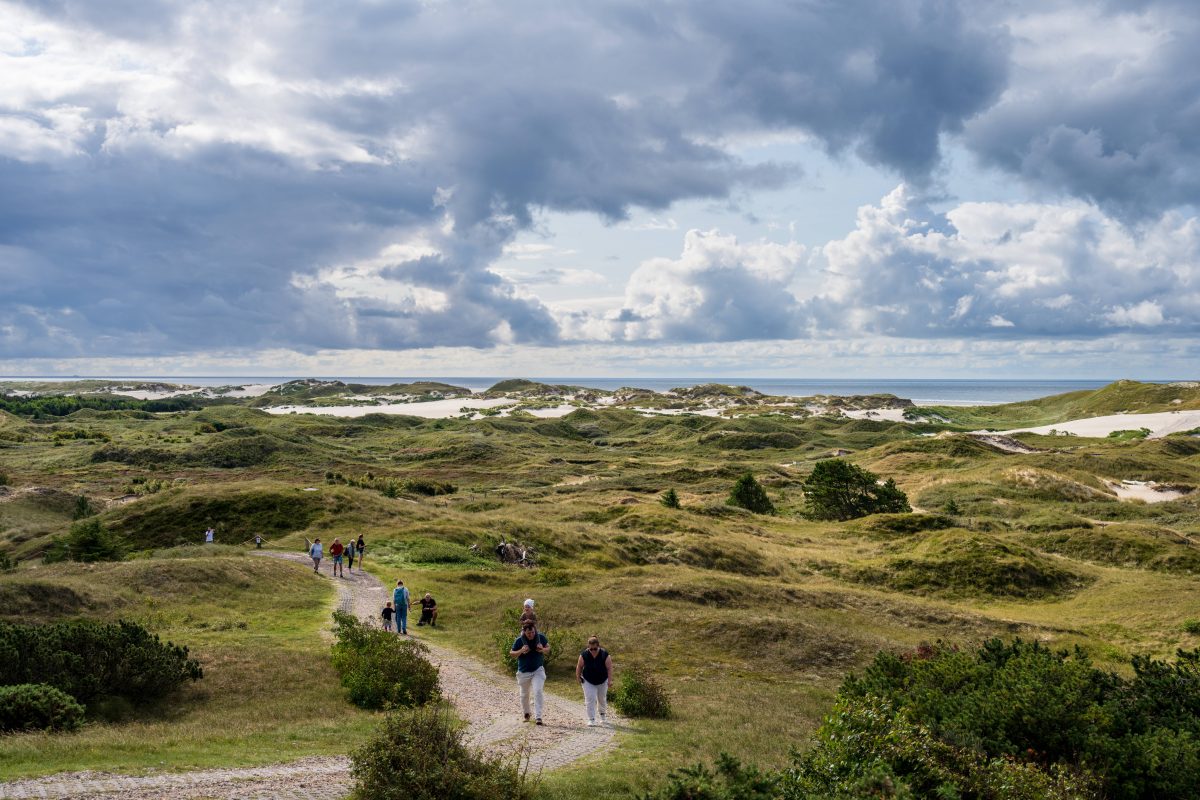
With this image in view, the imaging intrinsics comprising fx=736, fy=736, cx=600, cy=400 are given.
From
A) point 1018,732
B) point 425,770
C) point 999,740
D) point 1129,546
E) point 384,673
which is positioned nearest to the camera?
point 425,770

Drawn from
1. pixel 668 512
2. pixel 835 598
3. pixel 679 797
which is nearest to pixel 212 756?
pixel 679 797

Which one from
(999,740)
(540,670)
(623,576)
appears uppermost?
(999,740)

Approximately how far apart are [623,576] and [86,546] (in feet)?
96.5

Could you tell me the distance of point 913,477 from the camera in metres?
95.3

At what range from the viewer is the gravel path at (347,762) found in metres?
10.4

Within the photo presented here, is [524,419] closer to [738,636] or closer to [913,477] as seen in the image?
[913,477]

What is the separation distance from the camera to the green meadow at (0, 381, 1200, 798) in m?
16.6

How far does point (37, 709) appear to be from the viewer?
14516 millimetres

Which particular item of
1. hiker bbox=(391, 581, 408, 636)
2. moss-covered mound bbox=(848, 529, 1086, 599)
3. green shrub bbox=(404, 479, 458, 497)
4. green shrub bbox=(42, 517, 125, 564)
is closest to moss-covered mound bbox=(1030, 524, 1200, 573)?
moss-covered mound bbox=(848, 529, 1086, 599)

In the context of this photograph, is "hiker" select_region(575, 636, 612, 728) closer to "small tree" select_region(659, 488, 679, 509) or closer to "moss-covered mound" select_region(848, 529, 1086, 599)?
"moss-covered mound" select_region(848, 529, 1086, 599)

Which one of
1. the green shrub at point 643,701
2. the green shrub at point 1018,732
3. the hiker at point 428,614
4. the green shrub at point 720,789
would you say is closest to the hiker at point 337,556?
the hiker at point 428,614

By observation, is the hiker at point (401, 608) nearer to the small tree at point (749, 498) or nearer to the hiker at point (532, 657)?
the hiker at point (532, 657)

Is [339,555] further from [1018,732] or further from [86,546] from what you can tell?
[1018,732]

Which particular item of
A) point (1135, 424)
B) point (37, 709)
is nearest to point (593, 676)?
point (37, 709)
